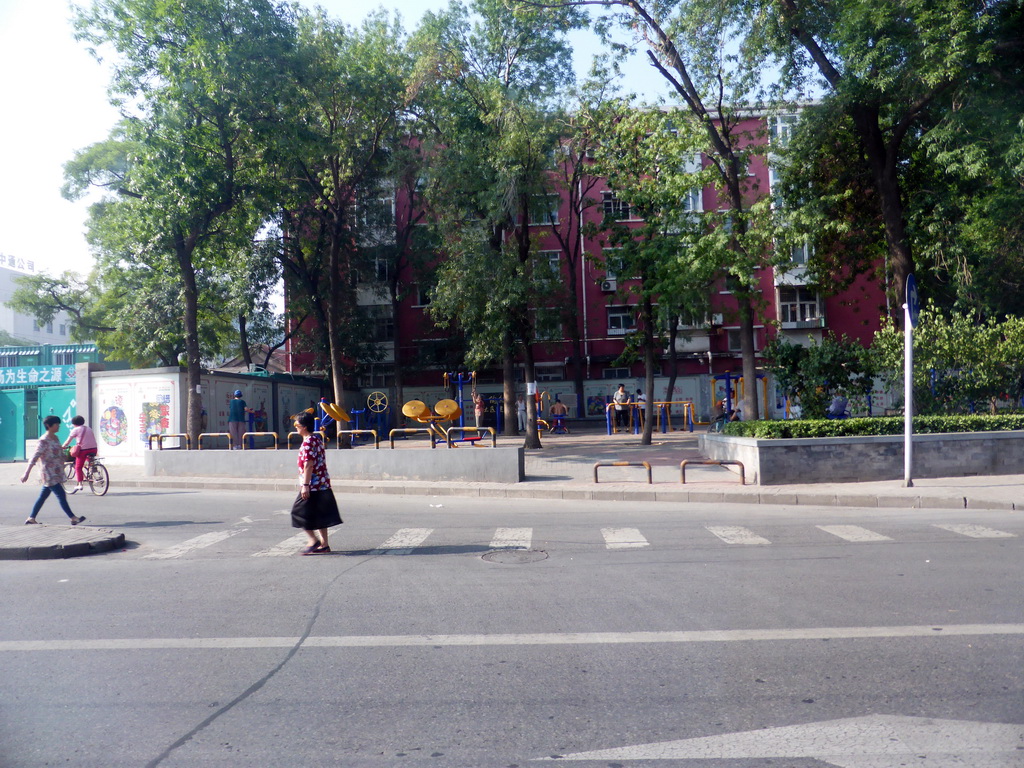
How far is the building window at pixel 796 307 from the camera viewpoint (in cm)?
4416

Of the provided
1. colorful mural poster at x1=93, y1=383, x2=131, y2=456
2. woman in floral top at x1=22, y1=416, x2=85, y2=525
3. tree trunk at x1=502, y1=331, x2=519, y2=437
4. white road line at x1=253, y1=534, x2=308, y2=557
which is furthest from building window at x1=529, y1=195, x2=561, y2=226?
white road line at x1=253, y1=534, x2=308, y2=557

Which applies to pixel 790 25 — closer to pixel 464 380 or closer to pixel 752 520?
pixel 752 520

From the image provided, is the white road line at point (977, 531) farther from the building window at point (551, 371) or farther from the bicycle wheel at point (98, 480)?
the building window at point (551, 371)

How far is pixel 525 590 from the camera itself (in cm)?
757

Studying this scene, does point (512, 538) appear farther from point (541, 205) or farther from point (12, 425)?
point (12, 425)

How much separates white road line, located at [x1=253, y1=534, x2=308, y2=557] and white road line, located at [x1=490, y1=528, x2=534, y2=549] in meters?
2.42

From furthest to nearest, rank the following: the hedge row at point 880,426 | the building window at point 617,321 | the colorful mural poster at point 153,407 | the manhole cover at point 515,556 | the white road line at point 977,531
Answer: the building window at point 617,321, the colorful mural poster at point 153,407, the hedge row at point 880,426, the white road line at point 977,531, the manhole cover at point 515,556

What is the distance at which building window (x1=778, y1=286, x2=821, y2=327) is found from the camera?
44156 millimetres

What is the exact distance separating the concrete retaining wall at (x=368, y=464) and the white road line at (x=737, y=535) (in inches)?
270

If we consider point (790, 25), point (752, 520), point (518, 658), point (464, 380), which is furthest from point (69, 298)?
point (518, 658)

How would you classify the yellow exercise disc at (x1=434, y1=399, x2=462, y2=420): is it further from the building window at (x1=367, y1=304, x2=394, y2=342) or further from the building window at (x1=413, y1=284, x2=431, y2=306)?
the building window at (x1=367, y1=304, x2=394, y2=342)

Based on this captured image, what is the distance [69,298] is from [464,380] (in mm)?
23165

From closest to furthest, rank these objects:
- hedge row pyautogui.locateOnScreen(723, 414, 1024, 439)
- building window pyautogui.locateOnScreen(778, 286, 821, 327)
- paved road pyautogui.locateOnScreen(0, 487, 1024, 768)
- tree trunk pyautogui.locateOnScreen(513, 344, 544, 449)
→ paved road pyautogui.locateOnScreen(0, 487, 1024, 768)
hedge row pyautogui.locateOnScreen(723, 414, 1024, 439)
tree trunk pyautogui.locateOnScreen(513, 344, 544, 449)
building window pyautogui.locateOnScreen(778, 286, 821, 327)

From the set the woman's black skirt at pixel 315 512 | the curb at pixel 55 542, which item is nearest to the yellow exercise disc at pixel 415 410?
the curb at pixel 55 542
